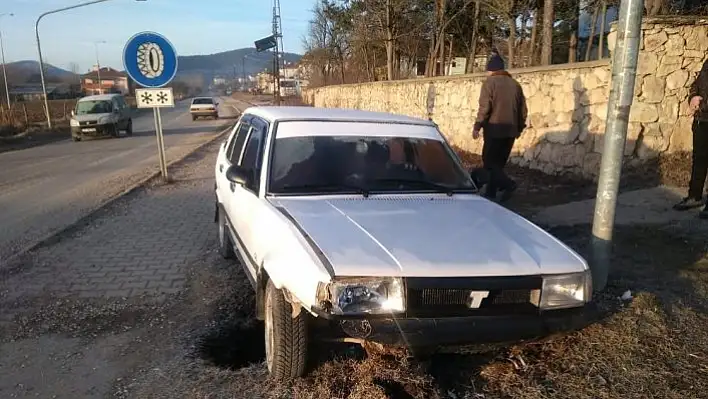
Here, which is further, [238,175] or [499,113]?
[499,113]

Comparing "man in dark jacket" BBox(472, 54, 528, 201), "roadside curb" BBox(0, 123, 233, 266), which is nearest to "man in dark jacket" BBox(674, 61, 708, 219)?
"man in dark jacket" BBox(472, 54, 528, 201)

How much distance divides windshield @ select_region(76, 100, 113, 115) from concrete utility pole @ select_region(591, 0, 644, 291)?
2260cm

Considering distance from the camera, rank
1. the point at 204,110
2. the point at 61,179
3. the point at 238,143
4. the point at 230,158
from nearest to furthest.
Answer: the point at 238,143 → the point at 230,158 → the point at 61,179 → the point at 204,110

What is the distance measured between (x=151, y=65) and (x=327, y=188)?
6699 millimetres

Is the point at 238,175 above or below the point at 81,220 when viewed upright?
above

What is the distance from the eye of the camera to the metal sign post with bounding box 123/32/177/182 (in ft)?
29.9

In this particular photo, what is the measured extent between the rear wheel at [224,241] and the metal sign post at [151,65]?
4653mm

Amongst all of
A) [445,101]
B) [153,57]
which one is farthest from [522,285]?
[445,101]

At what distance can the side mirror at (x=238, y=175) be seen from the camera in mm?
4074

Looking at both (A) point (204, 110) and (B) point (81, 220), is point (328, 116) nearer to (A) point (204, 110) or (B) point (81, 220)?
(B) point (81, 220)

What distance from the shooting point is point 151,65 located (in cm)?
934

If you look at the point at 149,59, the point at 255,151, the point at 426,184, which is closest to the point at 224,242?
the point at 255,151

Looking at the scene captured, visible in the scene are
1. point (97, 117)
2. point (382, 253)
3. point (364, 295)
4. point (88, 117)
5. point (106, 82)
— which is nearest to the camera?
point (364, 295)

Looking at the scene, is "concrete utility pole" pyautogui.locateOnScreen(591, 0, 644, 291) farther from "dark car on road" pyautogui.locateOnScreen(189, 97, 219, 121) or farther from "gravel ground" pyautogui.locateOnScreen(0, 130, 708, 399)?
"dark car on road" pyautogui.locateOnScreen(189, 97, 219, 121)
